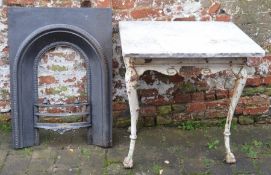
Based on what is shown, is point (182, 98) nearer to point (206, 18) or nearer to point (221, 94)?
point (221, 94)

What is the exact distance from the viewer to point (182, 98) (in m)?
3.85

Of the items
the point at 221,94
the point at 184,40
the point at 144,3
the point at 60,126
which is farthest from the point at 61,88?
the point at 221,94

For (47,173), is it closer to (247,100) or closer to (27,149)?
(27,149)

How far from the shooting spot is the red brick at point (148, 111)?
12.6 feet

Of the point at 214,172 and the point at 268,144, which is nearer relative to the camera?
the point at 214,172

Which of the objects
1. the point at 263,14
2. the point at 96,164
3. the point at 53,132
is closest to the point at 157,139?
the point at 96,164

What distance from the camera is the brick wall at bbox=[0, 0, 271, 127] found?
141 inches

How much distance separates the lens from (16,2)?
3482 millimetres

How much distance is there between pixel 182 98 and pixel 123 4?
95 centimetres

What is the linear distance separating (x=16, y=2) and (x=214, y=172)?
1982mm

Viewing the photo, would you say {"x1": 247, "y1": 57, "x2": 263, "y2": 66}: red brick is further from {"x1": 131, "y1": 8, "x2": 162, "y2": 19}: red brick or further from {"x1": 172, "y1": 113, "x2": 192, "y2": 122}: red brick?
{"x1": 131, "y1": 8, "x2": 162, "y2": 19}: red brick

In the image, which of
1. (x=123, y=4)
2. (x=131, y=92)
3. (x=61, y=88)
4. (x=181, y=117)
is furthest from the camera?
(x=181, y=117)

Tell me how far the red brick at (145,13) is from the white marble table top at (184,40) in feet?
0.29

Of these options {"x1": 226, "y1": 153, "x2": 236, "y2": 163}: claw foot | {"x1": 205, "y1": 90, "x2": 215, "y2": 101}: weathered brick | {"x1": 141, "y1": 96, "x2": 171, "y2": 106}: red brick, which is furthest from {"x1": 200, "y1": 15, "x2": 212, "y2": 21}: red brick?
{"x1": 226, "y1": 153, "x2": 236, "y2": 163}: claw foot
